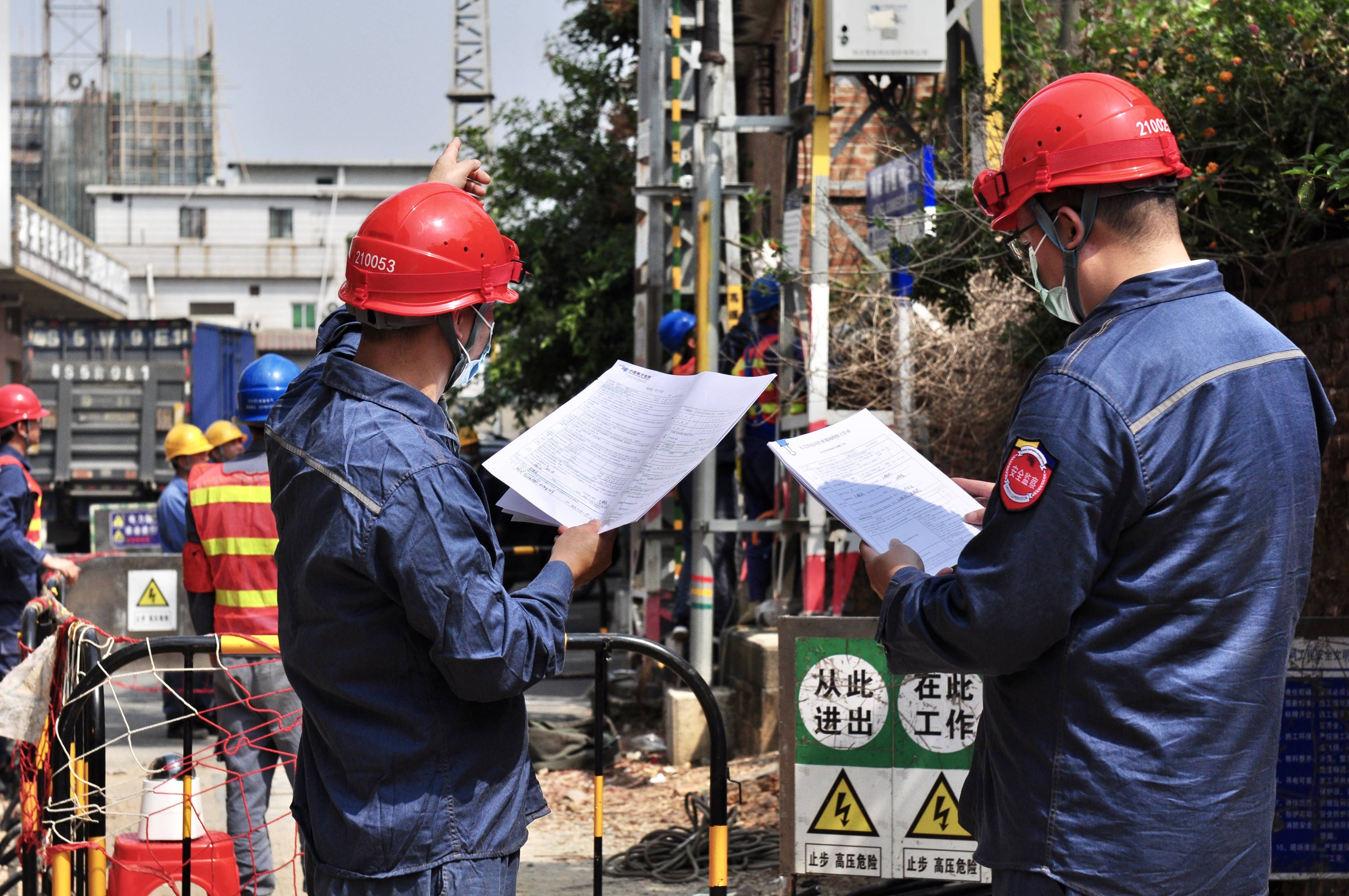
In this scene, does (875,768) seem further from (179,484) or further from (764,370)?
(179,484)

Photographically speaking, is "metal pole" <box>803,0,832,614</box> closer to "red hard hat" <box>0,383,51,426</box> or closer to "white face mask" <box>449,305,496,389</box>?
"red hard hat" <box>0,383,51,426</box>

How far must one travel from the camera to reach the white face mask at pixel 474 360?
2490mm

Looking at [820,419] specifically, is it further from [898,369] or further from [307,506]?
[307,506]

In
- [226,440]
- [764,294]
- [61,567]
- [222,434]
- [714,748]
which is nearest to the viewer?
[714,748]

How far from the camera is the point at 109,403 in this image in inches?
725

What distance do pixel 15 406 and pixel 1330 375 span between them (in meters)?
6.94

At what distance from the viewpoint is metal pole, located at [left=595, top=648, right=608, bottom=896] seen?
3.96 m

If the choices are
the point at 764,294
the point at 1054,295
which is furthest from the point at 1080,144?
the point at 764,294

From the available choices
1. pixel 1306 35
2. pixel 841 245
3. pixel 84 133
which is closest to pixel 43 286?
pixel 841 245

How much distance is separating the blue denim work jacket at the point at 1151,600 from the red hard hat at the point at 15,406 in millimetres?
7193

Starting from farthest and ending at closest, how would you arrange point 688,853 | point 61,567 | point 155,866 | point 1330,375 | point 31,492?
point 31,492 < point 61,567 < point 688,853 < point 1330,375 < point 155,866

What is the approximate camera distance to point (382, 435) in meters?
2.27

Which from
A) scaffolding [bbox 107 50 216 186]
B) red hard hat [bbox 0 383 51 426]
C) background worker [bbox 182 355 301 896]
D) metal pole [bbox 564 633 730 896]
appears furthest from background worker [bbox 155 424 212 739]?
scaffolding [bbox 107 50 216 186]

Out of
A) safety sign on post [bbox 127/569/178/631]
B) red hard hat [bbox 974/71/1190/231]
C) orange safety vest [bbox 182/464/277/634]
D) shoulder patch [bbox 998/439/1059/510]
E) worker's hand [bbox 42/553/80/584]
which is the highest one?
red hard hat [bbox 974/71/1190/231]
